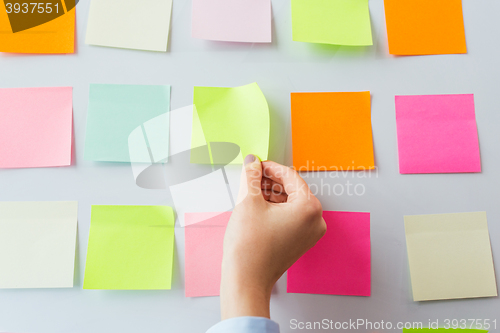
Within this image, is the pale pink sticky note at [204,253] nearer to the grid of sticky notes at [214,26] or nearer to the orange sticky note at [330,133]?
the orange sticky note at [330,133]

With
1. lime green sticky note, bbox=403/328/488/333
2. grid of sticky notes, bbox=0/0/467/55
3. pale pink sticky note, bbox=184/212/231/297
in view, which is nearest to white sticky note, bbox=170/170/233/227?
pale pink sticky note, bbox=184/212/231/297

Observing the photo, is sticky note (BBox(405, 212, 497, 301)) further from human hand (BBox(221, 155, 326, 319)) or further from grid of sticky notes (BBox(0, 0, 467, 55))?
grid of sticky notes (BBox(0, 0, 467, 55))

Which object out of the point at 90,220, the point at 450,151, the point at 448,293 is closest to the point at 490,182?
the point at 450,151

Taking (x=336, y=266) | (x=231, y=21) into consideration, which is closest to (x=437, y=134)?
(x=336, y=266)

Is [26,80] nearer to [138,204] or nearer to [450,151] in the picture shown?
[138,204]

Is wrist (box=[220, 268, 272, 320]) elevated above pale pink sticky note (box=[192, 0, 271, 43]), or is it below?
below

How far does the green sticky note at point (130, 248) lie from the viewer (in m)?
0.54

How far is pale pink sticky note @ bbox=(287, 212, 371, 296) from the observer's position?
546 mm

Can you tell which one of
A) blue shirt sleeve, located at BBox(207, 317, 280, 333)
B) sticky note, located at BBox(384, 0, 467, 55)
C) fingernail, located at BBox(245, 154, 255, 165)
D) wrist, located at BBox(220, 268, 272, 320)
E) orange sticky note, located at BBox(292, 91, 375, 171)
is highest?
sticky note, located at BBox(384, 0, 467, 55)

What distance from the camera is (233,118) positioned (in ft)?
1.79

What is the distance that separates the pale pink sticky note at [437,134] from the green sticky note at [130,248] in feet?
1.45

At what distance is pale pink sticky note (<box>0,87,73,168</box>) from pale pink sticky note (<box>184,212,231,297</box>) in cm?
26

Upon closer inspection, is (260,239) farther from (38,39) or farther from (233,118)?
(38,39)

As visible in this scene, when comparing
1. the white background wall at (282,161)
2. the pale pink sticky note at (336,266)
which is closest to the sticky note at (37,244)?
the white background wall at (282,161)
